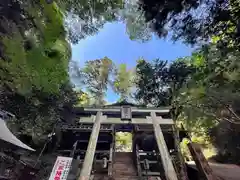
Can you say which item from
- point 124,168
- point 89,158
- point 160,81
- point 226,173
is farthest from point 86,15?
point 226,173

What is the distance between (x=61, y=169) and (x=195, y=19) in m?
3.78

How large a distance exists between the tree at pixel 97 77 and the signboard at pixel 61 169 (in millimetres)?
8595

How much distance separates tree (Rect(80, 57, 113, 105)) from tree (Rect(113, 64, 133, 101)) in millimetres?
501

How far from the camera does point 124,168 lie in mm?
4801

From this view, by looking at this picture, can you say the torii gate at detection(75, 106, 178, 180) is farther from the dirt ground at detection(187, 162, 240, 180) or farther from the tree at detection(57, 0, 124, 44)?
the tree at detection(57, 0, 124, 44)

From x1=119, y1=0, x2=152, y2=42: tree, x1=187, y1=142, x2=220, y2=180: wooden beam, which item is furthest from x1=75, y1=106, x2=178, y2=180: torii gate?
x1=119, y1=0, x2=152, y2=42: tree

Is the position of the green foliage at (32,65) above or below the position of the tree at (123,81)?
below

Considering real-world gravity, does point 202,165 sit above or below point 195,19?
below

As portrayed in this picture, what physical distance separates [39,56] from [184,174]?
3.70 m

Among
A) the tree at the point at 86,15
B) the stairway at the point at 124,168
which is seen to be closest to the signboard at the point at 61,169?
the stairway at the point at 124,168

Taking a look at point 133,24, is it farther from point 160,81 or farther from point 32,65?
point 32,65

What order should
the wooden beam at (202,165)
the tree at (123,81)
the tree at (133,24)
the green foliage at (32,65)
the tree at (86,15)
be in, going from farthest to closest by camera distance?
1. the tree at (123,81)
2. the tree at (133,24)
3. the tree at (86,15)
4. the green foliage at (32,65)
5. the wooden beam at (202,165)

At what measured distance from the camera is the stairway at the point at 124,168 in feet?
14.0

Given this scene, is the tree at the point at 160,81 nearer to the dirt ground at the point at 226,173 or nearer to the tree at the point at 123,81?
the tree at the point at 123,81
